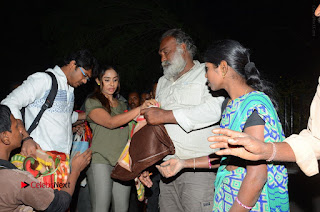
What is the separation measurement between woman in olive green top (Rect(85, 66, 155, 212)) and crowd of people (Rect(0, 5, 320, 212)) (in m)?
0.01

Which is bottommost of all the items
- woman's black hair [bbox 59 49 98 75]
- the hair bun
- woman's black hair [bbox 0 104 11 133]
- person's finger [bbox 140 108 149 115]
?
woman's black hair [bbox 0 104 11 133]

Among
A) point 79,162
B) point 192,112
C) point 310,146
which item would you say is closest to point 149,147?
point 192,112

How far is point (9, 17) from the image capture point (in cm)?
1052

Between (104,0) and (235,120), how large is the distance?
333 inches

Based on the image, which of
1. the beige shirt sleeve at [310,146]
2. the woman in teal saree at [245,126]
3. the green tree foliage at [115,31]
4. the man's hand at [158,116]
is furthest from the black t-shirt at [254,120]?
the green tree foliage at [115,31]

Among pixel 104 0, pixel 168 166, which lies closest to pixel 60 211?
pixel 168 166

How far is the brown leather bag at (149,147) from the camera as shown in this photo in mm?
2875

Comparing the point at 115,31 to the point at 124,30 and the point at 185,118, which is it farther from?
the point at 185,118

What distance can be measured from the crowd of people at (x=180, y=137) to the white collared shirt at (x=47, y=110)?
1 cm

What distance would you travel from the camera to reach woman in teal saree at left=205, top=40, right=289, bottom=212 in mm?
1968

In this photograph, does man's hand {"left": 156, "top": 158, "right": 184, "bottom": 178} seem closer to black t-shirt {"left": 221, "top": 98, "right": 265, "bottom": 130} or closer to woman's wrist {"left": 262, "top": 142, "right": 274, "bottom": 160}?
black t-shirt {"left": 221, "top": 98, "right": 265, "bottom": 130}

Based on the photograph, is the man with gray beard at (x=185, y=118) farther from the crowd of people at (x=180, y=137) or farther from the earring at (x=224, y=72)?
the earring at (x=224, y=72)

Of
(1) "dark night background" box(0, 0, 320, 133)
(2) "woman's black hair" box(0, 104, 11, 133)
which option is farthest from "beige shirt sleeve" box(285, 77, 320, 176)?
(1) "dark night background" box(0, 0, 320, 133)

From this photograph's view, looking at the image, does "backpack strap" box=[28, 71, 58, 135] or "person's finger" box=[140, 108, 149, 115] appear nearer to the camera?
"person's finger" box=[140, 108, 149, 115]
